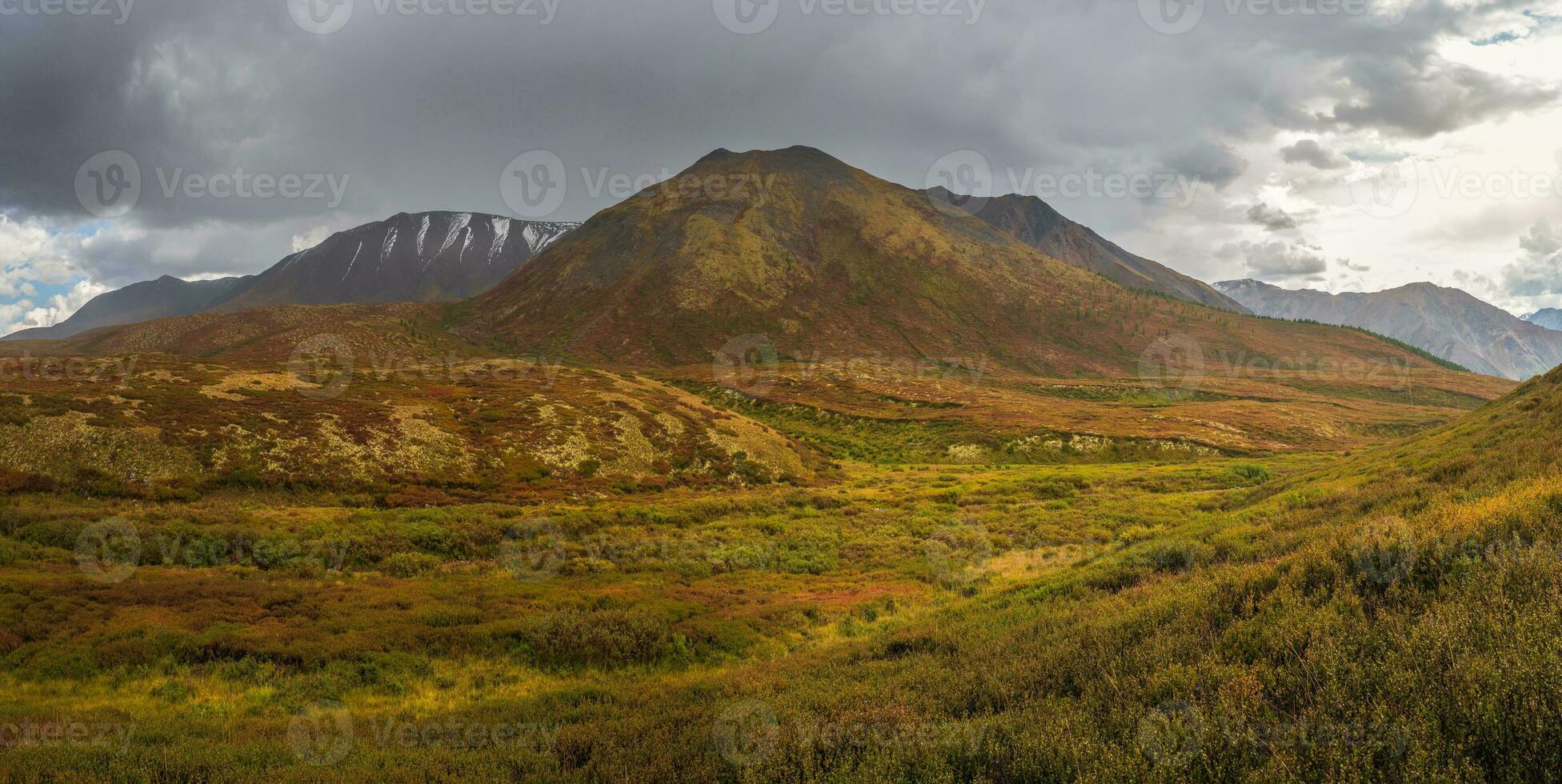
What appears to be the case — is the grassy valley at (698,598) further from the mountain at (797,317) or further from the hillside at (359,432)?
the mountain at (797,317)

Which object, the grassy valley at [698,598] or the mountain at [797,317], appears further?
the mountain at [797,317]

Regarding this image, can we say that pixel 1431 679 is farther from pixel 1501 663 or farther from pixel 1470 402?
pixel 1470 402

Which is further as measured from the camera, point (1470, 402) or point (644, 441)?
point (1470, 402)

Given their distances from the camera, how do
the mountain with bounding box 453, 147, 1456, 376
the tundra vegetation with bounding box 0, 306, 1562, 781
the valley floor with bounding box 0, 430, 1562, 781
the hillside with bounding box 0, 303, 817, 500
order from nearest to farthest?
the valley floor with bounding box 0, 430, 1562, 781 < the tundra vegetation with bounding box 0, 306, 1562, 781 < the hillside with bounding box 0, 303, 817, 500 < the mountain with bounding box 453, 147, 1456, 376

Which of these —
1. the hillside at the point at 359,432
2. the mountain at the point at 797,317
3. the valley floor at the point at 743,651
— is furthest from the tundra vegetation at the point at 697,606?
the mountain at the point at 797,317

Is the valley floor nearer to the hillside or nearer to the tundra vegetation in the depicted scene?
the tundra vegetation

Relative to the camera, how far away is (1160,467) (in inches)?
2066

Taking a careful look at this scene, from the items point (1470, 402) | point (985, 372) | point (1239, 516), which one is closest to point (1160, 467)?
point (1239, 516)

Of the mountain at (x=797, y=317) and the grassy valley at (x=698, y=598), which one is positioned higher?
the mountain at (x=797, y=317)

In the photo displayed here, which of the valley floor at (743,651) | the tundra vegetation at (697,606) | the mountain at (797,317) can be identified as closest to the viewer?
the valley floor at (743,651)

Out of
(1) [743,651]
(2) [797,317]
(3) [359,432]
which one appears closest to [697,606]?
(1) [743,651]

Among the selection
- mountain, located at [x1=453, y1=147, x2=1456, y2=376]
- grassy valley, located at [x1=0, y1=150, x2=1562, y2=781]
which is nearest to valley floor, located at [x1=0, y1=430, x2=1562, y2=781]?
grassy valley, located at [x1=0, y1=150, x2=1562, y2=781]

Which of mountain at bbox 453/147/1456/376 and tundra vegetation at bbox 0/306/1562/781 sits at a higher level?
mountain at bbox 453/147/1456/376

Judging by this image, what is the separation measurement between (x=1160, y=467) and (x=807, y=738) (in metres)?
56.0
